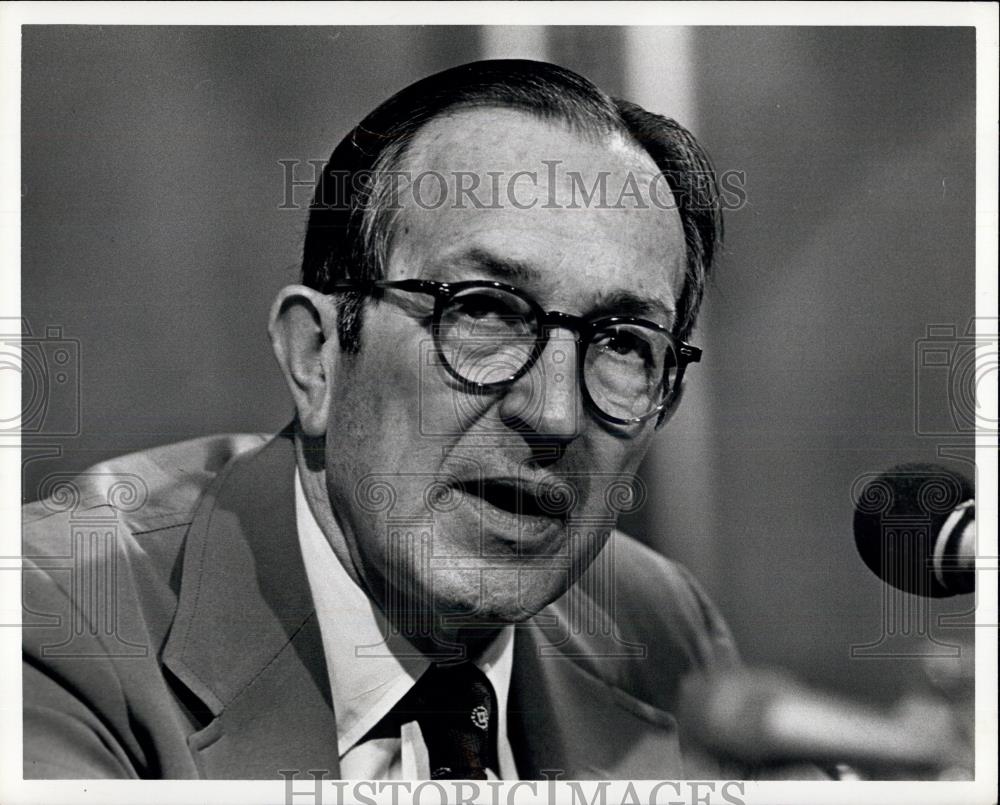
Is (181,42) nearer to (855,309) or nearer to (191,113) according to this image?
(191,113)

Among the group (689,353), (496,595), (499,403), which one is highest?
(689,353)

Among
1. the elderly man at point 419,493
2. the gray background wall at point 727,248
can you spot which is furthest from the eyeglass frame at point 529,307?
the gray background wall at point 727,248

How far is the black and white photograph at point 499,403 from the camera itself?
7.21 ft

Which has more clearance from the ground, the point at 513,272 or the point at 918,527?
the point at 513,272

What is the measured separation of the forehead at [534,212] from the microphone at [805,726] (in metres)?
0.87

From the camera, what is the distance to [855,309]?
2.32 meters

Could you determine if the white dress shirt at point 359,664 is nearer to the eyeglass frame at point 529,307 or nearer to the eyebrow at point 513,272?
the eyeglass frame at point 529,307

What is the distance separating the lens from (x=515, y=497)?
2205 millimetres

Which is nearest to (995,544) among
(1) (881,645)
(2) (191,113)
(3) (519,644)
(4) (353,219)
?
(1) (881,645)

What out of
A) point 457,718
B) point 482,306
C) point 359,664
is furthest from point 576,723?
point 482,306

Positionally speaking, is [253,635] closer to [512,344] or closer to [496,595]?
[496,595]

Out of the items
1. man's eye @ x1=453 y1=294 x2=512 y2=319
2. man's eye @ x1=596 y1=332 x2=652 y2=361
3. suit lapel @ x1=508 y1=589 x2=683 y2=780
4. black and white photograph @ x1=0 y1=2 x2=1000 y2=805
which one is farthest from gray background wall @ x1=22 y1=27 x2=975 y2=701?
man's eye @ x1=453 y1=294 x2=512 y2=319

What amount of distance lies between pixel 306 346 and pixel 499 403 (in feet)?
1.41

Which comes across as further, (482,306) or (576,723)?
(576,723)
